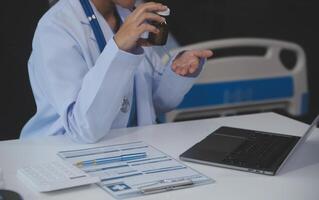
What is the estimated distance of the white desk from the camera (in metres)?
1.16

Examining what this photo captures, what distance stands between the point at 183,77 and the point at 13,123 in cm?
60

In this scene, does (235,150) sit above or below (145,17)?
below

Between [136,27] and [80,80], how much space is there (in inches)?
9.7

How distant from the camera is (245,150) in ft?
4.66

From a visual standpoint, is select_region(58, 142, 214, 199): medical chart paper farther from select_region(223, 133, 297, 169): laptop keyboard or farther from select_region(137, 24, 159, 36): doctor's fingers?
select_region(137, 24, 159, 36): doctor's fingers

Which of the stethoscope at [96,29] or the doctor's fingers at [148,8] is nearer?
the doctor's fingers at [148,8]

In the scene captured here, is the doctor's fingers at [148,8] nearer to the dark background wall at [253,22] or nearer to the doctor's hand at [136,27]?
the doctor's hand at [136,27]

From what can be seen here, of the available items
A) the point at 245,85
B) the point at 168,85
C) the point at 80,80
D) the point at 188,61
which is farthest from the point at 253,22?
the point at 80,80

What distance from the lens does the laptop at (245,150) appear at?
1.32m

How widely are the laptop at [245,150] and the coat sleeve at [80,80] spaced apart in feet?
0.87

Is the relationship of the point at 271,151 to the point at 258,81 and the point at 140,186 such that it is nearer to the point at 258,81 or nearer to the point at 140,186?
the point at 140,186

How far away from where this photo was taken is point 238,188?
3.95ft

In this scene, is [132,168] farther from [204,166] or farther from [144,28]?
[144,28]

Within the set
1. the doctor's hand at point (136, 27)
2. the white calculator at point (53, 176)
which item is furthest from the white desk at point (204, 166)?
the doctor's hand at point (136, 27)
